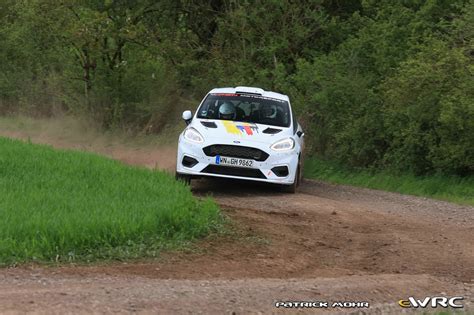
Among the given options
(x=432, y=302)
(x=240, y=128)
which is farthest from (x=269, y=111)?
(x=432, y=302)

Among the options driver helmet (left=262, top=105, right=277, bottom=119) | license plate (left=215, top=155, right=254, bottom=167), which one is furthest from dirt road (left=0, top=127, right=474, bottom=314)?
driver helmet (left=262, top=105, right=277, bottom=119)

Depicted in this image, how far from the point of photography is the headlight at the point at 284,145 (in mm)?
14198

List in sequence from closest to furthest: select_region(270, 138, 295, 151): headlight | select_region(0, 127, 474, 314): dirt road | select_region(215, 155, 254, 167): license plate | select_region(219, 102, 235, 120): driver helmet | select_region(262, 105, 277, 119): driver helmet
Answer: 1. select_region(0, 127, 474, 314): dirt road
2. select_region(215, 155, 254, 167): license plate
3. select_region(270, 138, 295, 151): headlight
4. select_region(219, 102, 235, 120): driver helmet
5. select_region(262, 105, 277, 119): driver helmet

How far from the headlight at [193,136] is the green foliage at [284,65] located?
4.99 m

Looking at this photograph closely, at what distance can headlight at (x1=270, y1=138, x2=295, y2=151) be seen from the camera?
14.2m

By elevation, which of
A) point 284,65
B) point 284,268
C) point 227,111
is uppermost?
point 284,65

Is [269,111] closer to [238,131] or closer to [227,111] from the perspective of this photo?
[227,111]

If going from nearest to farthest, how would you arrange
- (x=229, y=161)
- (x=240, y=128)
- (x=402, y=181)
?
(x=229, y=161) → (x=240, y=128) → (x=402, y=181)

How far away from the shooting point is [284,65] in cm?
2347

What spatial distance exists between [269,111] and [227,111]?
85 cm

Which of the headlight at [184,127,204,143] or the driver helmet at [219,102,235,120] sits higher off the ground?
the driver helmet at [219,102,235,120]

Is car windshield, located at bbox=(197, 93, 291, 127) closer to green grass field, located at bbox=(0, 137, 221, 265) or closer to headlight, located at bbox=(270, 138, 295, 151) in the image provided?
headlight, located at bbox=(270, 138, 295, 151)

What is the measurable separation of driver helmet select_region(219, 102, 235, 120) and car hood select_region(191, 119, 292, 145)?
0.29m

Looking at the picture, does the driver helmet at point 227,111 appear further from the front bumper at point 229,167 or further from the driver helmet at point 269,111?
→ the front bumper at point 229,167
